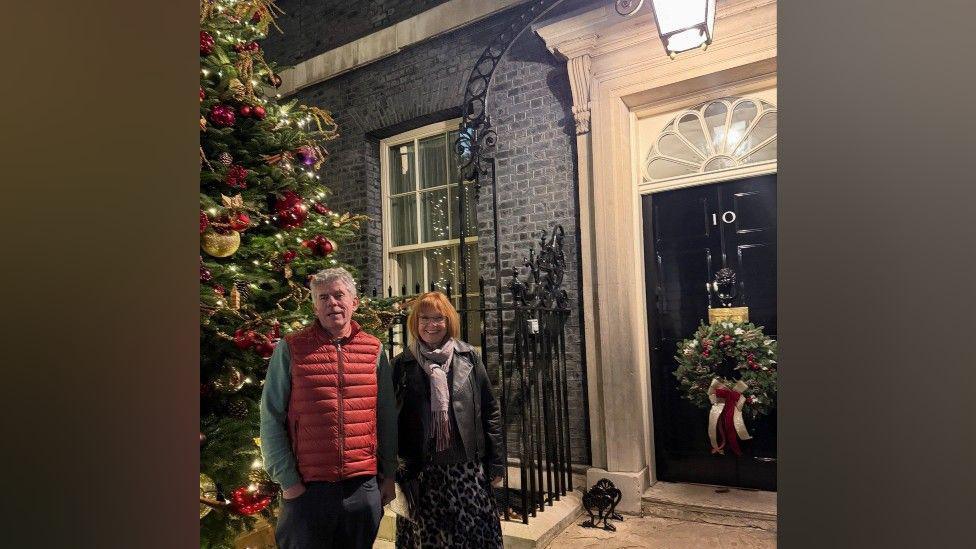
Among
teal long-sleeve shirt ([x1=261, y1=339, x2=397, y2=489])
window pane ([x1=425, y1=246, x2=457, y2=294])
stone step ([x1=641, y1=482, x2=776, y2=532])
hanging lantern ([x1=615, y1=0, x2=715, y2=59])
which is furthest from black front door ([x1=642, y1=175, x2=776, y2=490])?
teal long-sleeve shirt ([x1=261, y1=339, x2=397, y2=489])

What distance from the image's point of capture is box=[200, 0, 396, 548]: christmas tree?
6.04ft

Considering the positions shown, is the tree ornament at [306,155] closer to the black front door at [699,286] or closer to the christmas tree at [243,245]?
the christmas tree at [243,245]

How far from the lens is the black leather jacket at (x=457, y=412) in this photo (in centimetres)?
202

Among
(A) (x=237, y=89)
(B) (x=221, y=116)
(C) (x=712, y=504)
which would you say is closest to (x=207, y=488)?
(B) (x=221, y=116)

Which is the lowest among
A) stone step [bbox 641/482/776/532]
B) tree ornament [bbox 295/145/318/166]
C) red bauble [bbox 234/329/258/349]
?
stone step [bbox 641/482/776/532]

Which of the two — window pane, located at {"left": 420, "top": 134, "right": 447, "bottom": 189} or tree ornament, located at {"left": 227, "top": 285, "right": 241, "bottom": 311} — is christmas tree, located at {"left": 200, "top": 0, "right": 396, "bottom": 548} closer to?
tree ornament, located at {"left": 227, "top": 285, "right": 241, "bottom": 311}

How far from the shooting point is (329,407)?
1.69 m

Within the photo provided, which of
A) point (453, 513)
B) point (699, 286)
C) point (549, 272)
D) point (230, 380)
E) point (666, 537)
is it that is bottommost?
point (666, 537)

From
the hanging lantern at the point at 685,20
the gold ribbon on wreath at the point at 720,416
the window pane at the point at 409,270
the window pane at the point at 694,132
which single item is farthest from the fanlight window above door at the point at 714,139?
the window pane at the point at 409,270

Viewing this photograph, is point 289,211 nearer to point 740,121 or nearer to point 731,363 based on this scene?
point 731,363

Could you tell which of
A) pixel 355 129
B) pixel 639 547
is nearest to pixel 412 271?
pixel 355 129

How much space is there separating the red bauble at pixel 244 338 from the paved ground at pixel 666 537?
68.2 inches

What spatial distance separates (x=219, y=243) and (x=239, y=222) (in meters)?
0.10
